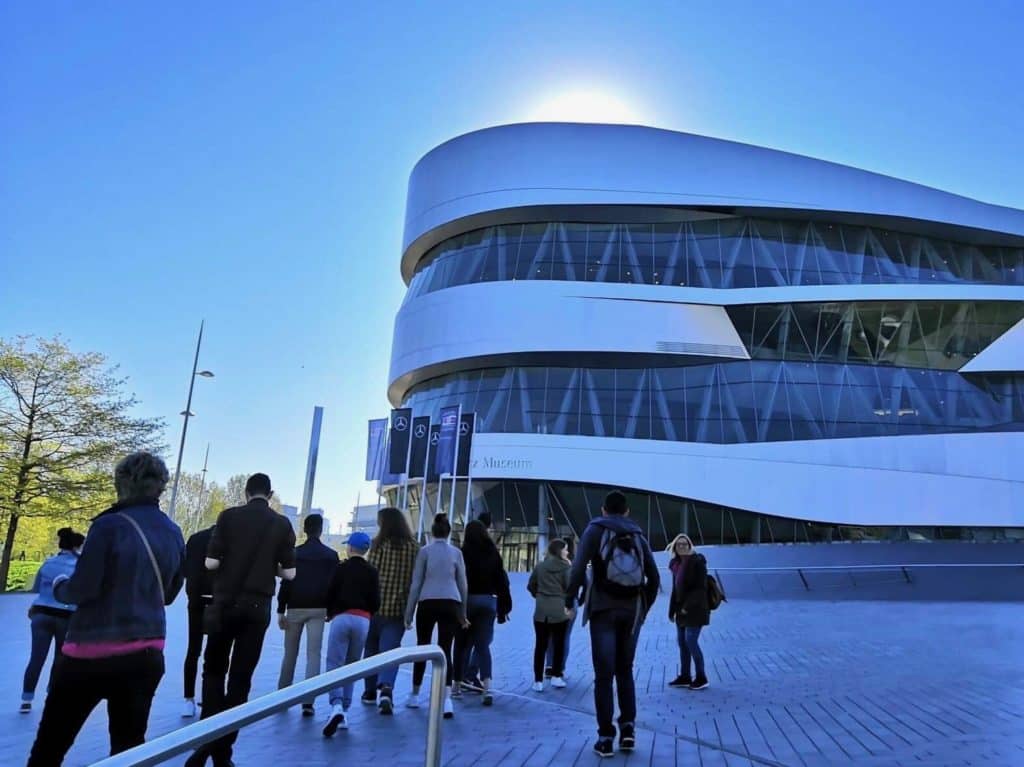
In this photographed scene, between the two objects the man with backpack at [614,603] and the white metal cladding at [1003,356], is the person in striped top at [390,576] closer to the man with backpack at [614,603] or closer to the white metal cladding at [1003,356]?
the man with backpack at [614,603]

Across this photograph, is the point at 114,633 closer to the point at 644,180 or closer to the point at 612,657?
the point at 612,657

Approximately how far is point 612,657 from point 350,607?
2383 millimetres

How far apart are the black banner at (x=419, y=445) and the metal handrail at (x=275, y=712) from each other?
25.8m

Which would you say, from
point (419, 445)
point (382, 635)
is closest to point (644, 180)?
point (419, 445)

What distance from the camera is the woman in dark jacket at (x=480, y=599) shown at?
26.9 feet

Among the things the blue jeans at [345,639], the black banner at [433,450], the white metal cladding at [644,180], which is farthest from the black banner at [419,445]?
the blue jeans at [345,639]

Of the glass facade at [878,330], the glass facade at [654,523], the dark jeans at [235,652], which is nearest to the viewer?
the dark jeans at [235,652]

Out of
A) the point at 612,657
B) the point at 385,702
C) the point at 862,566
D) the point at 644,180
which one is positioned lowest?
the point at 385,702

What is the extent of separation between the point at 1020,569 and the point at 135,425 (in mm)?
32560

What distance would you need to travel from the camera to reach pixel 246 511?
5.50 metres

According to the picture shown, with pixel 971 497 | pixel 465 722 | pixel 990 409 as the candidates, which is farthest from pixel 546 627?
pixel 990 409

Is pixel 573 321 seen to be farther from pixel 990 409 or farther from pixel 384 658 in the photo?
pixel 384 658

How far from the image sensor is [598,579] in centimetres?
604

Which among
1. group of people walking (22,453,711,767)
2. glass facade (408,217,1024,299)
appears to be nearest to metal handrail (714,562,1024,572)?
glass facade (408,217,1024,299)
